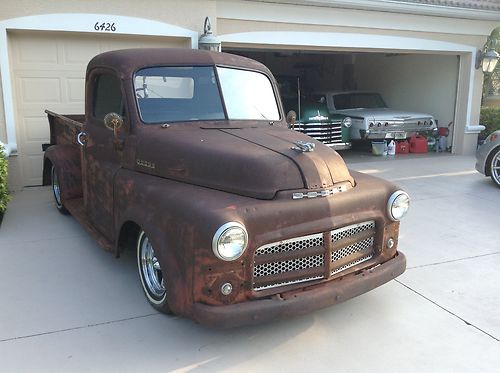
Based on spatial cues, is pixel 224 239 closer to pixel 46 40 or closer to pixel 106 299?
pixel 106 299

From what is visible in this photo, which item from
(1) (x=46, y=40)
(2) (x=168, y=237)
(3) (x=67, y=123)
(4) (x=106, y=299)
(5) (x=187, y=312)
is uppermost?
(1) (x=46, y=40)

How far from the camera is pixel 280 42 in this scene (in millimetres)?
8742

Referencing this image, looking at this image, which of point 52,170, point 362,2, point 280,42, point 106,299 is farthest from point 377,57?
point 106,299

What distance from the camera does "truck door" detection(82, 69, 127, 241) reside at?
4059 millimetres

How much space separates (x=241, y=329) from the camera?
3.30 metres

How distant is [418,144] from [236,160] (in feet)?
31.6

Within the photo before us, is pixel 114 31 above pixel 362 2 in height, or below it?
below

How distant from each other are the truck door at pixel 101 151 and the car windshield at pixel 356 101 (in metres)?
8.25

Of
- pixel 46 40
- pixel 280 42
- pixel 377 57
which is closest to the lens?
pixel 46 40

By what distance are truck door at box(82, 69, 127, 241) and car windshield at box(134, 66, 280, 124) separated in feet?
0.75

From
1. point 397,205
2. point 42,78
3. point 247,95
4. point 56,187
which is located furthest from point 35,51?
point 397,205

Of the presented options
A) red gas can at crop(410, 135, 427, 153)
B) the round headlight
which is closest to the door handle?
the round headlight

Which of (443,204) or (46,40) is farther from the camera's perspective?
(46,40)

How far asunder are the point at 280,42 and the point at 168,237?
21.7 feet
